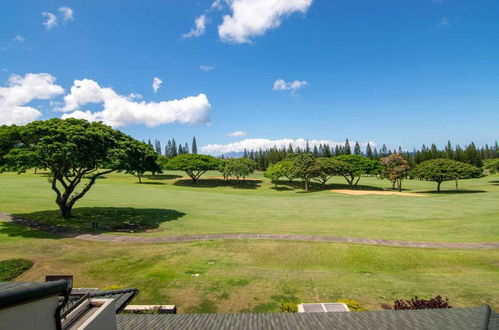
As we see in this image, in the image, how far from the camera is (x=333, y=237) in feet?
92.8

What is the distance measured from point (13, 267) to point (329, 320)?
2193 cm

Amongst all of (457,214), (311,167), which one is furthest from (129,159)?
(311,167)

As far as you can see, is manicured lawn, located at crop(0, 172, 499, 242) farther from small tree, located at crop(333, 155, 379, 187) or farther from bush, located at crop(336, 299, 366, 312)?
small tree, located at crop(333, 155, 379, 187)

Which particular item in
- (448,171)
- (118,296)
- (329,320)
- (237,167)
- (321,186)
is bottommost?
(329,320)

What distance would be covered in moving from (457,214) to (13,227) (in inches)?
2248

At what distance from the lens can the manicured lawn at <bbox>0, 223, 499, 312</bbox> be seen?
16062mm

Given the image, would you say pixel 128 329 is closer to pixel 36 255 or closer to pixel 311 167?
pixel 36 255

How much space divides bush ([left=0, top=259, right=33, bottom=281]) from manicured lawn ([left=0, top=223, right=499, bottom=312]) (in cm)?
53

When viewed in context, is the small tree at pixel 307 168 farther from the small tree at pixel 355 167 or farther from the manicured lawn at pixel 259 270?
the manicured lawn at pixel 259 270

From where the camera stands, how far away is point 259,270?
20.1 metres

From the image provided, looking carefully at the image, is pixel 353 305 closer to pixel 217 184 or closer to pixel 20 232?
pixel 20 232

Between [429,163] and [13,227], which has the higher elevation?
[429,163]

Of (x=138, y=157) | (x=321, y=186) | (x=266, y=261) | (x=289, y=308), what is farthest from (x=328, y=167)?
(x=289, y=308)

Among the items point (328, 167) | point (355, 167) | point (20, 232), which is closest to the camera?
point (20, 232)
